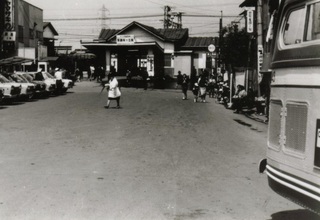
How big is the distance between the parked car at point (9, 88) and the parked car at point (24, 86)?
0.91 meters

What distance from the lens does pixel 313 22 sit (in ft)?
16.1

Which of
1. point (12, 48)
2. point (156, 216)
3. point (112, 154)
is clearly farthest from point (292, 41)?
point (12, 48)

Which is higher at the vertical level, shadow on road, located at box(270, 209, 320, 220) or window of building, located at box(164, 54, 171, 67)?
window of building, located at box(164, 54, 171, 67)

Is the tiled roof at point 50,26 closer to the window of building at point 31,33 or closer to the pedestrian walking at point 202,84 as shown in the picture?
the window of building at point 31,33

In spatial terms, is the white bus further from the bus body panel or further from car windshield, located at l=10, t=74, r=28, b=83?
car windshield, located at l=10, t=74, r=28, b=83

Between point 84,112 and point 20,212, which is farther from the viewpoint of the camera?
point 84,112

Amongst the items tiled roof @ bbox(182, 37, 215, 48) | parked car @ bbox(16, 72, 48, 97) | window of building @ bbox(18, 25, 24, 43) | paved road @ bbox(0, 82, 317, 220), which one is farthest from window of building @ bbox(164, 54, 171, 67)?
paved road @ bbox(0, 82, 317, 220)

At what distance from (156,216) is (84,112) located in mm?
14175

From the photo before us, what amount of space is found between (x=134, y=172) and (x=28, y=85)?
18.4 meters

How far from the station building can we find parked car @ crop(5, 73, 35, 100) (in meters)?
18.2

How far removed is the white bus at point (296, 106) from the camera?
4.60 m

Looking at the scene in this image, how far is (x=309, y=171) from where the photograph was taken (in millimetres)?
4664

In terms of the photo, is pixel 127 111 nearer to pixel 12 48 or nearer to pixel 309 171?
pixel 309 171

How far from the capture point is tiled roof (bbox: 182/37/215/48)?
60250mm
